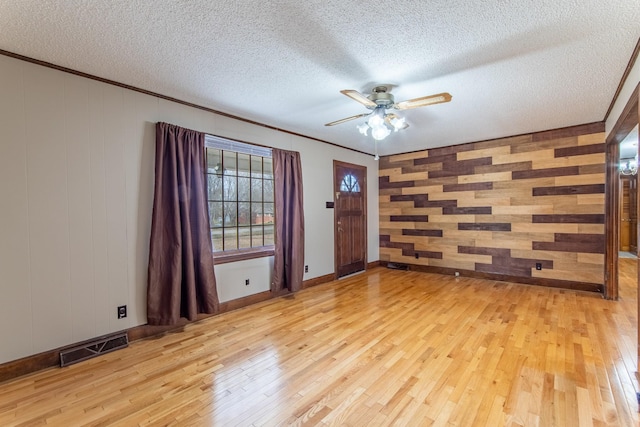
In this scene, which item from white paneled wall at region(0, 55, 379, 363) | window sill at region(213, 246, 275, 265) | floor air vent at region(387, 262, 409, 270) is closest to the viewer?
white paneled wall at region(0, 55, 379, 363)

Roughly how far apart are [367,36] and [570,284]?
15.9 ft

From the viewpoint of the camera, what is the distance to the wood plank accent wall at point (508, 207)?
4.31 metres

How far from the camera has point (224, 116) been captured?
12.1ft

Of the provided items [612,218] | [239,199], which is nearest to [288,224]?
[239,199]

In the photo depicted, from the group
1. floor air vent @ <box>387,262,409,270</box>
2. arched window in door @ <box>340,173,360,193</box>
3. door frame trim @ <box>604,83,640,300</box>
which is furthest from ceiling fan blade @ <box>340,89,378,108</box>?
floor air vent @ <box>387,262,409,270</box>

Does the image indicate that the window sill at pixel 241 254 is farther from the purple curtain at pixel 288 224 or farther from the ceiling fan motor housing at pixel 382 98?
the ceiling fan motor housing at pixel 382 98

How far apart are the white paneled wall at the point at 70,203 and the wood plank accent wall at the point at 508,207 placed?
14.6 ft

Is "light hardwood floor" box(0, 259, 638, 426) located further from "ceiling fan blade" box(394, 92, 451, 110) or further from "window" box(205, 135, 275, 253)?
"ceiling fan blade" box(394, 92, 451, 110)

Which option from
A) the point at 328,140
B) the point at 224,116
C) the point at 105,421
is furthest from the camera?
the point at 328,140

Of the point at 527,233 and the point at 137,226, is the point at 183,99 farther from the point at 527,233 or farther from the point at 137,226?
the point at 527,233

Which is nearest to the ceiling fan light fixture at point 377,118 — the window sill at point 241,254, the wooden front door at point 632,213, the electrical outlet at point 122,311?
the window sill at point 241,254

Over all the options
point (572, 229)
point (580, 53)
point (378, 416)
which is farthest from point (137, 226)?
point (572, 229)

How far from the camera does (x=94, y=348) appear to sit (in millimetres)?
2584

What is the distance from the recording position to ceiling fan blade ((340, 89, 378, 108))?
237 centimetres
